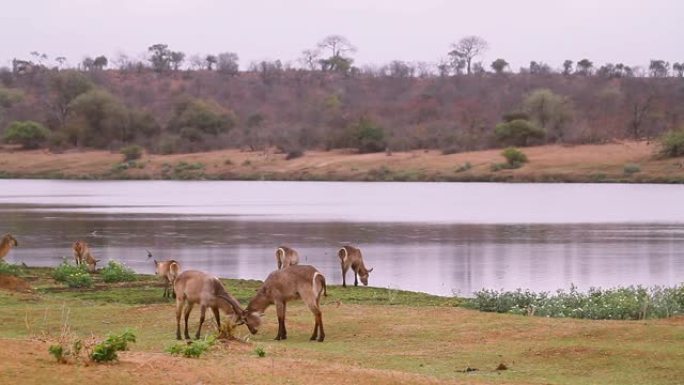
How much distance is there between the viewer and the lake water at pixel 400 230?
26.1 metres

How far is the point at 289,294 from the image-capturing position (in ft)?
47.8

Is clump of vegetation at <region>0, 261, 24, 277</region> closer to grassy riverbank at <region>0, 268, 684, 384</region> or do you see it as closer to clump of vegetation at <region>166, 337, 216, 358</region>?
grassy riverbank at <region>0, 268, 684, 384</region>

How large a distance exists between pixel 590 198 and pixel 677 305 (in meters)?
37.1

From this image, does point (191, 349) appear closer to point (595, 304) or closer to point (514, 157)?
point (595, 304)

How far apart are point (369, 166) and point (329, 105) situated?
100 feet

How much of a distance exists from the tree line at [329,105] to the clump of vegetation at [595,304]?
5689 cm

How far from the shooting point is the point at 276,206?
50.2 metres

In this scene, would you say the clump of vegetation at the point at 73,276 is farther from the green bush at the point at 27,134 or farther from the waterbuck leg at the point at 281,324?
the green bush at the point at 27,134

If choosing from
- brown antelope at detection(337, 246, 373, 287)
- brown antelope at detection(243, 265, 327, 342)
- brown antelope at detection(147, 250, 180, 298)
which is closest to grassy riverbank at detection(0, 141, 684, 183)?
brown antelope at detection(337, 246, 373, 287)

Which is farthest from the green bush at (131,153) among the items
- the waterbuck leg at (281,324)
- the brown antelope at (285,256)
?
the waterbuck leg at (281,324)

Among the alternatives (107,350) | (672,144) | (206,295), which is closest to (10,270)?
(206,295)

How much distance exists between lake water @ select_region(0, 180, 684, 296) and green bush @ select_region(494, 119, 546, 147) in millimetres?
11864

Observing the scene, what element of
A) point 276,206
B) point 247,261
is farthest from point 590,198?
point 247,261

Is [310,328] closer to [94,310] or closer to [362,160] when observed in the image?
[94,310]
